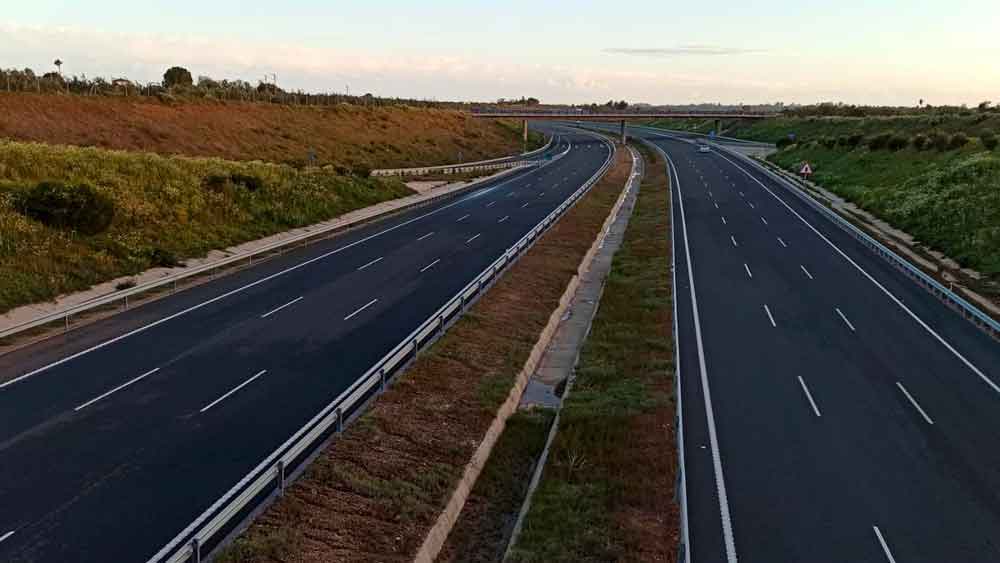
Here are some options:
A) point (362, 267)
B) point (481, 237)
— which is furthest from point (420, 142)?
point (362, 267)

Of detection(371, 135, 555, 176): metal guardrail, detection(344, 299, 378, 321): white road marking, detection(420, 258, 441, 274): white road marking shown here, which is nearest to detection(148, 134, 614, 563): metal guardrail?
detection(344, 299, 378, 321): white road marking

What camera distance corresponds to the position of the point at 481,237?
1496 inches

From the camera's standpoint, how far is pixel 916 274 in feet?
99.8

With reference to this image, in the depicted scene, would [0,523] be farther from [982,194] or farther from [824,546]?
[982,194]

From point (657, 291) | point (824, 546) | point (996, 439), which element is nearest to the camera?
point (824, 546)

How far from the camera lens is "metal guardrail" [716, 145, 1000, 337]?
23881 millimetres

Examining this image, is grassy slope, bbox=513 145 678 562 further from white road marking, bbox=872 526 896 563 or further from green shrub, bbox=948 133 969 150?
green shrub, bbox=948 133 969 150

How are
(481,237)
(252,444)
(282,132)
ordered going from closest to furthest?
(252,444)
(481,237)
(282,132)

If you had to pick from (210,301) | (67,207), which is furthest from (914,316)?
(67,207)

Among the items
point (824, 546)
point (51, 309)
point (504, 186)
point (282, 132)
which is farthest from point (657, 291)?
point (282, 132)

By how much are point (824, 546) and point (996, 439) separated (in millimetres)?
6673

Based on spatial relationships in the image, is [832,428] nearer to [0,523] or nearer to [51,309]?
[0,523]

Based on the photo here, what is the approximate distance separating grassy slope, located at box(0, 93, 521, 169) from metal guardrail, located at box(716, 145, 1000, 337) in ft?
127

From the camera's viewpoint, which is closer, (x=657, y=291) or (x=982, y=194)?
(x=657, y=291)
